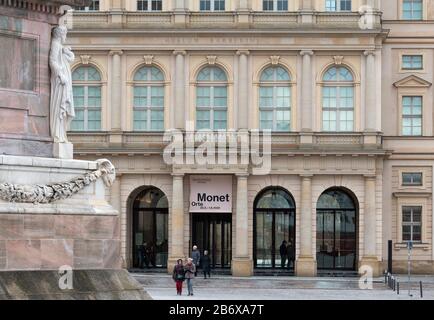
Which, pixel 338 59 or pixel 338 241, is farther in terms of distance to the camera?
pixel 338 241

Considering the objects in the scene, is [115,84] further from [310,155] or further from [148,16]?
[310,155]

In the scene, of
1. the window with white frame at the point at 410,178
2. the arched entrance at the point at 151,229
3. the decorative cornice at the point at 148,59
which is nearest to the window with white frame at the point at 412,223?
the window with white frame at the point at 410,178

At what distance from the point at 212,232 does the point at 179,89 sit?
7575 millimetres

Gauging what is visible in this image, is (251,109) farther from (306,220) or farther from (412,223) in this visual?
(412,223)

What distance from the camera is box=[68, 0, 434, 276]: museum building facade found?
6638 cm

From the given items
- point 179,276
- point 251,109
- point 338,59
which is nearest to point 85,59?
point 251,109

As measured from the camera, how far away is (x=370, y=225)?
66500 millimetres

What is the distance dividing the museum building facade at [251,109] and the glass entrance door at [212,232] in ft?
1.26

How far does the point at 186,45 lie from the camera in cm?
6662

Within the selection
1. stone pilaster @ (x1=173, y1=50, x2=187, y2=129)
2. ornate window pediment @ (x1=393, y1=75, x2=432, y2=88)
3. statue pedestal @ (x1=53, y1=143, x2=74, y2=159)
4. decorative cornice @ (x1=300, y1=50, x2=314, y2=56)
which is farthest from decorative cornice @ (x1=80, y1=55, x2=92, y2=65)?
statue pedestal @ (x1=53, y1=143, x2=74, y2=159)

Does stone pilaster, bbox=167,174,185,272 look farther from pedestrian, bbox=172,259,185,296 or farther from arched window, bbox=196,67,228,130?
pedestrian, bbox=172,259,185,296

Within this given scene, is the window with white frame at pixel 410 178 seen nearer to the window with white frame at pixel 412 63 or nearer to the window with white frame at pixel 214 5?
the window with white frame at pixel 412 63
